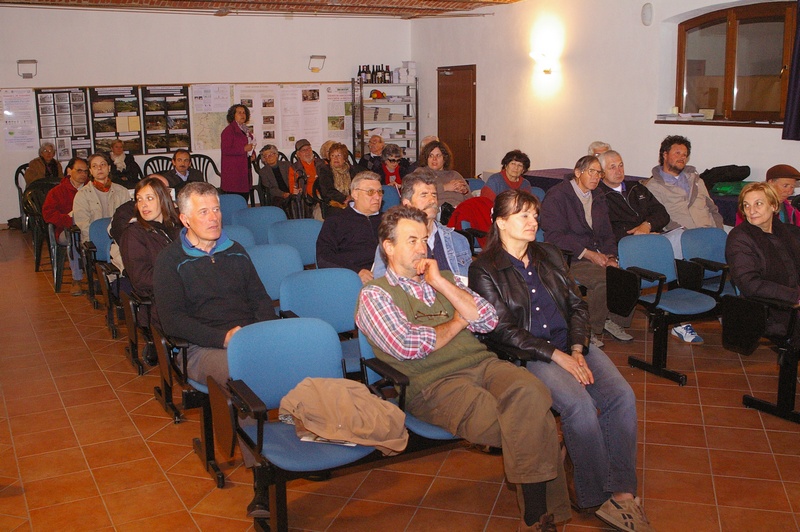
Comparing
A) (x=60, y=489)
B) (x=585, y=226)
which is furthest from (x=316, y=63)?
(x=60, y=489)

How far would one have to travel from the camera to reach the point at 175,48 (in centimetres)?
1159

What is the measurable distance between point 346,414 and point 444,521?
77cm

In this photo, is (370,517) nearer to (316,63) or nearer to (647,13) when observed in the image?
(647,13)

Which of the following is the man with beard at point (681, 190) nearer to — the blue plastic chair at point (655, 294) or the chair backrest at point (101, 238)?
the blue plastic chair at point (655, 294)

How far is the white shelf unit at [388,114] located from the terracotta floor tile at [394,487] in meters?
9.39

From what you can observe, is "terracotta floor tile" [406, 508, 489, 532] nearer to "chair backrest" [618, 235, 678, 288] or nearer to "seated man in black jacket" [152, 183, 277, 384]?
"seated man in black jacket" [152, 183, 277, 384]

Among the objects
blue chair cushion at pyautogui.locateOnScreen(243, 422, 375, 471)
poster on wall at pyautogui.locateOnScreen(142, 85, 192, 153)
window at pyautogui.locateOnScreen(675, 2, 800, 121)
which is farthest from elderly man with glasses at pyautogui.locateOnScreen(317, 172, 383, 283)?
poster on wall at pyautogui.locateOnScreen(142, 85, 192, 153)

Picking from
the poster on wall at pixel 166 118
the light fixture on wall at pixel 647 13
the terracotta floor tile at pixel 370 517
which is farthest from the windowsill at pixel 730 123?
the poster on wall at pixel 166 118

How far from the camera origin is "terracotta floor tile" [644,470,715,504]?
3350mm

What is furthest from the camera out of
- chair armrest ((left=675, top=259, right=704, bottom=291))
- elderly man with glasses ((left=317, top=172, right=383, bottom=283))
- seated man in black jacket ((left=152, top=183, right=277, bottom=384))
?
chair armrest ((left=675, top=259, right=704, bottom=291))

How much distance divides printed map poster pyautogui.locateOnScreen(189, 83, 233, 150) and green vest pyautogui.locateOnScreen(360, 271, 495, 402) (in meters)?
9.56

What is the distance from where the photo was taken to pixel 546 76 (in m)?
9.89

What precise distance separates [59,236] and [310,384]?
16.8 ft

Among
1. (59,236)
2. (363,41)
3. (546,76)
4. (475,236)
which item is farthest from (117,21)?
(475,236)
